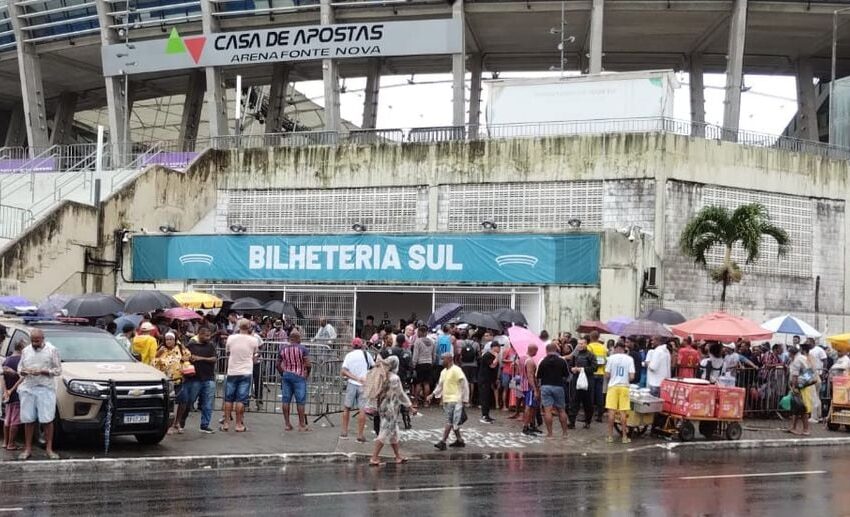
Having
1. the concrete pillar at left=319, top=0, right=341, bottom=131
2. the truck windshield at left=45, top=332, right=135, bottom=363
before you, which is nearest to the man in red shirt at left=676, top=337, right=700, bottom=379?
the truck windshield at left=45, top=332, right=135, bottom=363

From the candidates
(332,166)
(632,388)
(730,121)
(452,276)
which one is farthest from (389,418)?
(730,121)

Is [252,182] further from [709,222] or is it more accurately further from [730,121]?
[730,121]

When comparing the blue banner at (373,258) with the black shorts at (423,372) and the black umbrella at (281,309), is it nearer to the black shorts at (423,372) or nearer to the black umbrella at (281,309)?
the black umbrella at (281,309)

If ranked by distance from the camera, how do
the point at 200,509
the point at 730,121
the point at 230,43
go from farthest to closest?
the point at 230,43
the point at 730,121
the point at 200,509

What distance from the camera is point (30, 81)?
4953 centimetres

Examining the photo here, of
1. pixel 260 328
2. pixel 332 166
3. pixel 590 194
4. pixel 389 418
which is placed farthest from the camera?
pixel 332 166

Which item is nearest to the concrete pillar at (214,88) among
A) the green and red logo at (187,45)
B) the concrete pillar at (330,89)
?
the green and red logo at (187,45)

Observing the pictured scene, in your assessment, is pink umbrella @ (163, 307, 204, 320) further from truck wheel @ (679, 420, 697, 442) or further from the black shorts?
truck wheel @ (679, 420, 697, 442)

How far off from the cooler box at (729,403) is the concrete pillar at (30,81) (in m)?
39.1

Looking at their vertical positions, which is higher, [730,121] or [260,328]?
[730,121]

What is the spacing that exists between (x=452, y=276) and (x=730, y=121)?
17894 mm

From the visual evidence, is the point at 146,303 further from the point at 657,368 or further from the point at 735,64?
the point at 735,64

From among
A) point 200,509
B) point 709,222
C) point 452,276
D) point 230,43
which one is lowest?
point 200,509

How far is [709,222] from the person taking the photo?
29734mm
